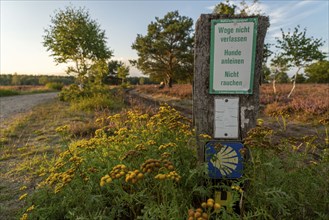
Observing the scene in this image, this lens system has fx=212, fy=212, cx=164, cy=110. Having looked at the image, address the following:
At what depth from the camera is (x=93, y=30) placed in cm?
1717

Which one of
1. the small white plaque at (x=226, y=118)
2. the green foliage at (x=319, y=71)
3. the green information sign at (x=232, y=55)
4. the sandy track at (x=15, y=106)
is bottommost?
the sandy track at (x=15, y=106)

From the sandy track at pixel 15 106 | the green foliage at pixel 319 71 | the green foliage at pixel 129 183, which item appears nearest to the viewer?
the green foliage at pixel 129 183

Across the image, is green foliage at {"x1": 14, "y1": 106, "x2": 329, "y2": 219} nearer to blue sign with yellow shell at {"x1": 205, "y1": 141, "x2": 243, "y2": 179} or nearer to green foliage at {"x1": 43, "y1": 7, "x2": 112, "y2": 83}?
blue sign with yellow shell at {"x1": 205, "y1": 141, "x2": 243, "y2": 179}

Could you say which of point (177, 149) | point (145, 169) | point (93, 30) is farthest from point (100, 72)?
point (145, 169)

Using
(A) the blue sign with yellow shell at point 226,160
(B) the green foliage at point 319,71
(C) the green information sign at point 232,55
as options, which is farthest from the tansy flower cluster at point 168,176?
(B) the green foliage at point 319,71

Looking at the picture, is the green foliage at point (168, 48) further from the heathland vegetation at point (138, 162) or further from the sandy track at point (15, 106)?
the sandy track at point (15, 106)

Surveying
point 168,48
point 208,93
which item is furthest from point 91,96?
point 168,48

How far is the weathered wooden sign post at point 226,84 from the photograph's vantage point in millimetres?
2266

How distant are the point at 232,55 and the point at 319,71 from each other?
241 feet

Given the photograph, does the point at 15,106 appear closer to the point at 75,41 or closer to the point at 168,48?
the point at 75,41

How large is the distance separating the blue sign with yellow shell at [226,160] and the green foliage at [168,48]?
103 ft

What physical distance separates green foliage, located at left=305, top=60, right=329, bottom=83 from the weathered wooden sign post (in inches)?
2766

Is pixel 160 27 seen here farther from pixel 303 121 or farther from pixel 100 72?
pixel 303 121

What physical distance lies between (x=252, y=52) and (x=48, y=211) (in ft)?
9.13
